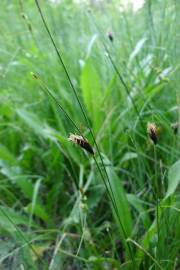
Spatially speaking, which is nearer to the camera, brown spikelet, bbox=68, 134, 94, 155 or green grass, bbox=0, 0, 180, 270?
brown spikelet, bbox=68, 134, 94, 155

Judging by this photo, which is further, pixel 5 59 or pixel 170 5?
pixel 5 59

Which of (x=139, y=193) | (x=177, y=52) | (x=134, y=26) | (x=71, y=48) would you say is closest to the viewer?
(x=139, y=193)

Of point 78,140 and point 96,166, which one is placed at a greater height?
point 78,140

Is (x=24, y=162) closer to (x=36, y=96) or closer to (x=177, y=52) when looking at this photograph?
(x=36, y=96)

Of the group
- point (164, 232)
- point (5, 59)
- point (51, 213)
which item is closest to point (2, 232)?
point (51, 213)

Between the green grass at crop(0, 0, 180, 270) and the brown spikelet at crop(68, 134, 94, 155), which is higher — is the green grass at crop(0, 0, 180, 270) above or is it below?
below

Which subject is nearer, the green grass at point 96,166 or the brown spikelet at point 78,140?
the brown spikelet at point 78,140

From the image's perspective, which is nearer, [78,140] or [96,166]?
[78,140]

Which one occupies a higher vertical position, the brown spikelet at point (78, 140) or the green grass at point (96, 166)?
the brown spikelet at point (78, 140)
